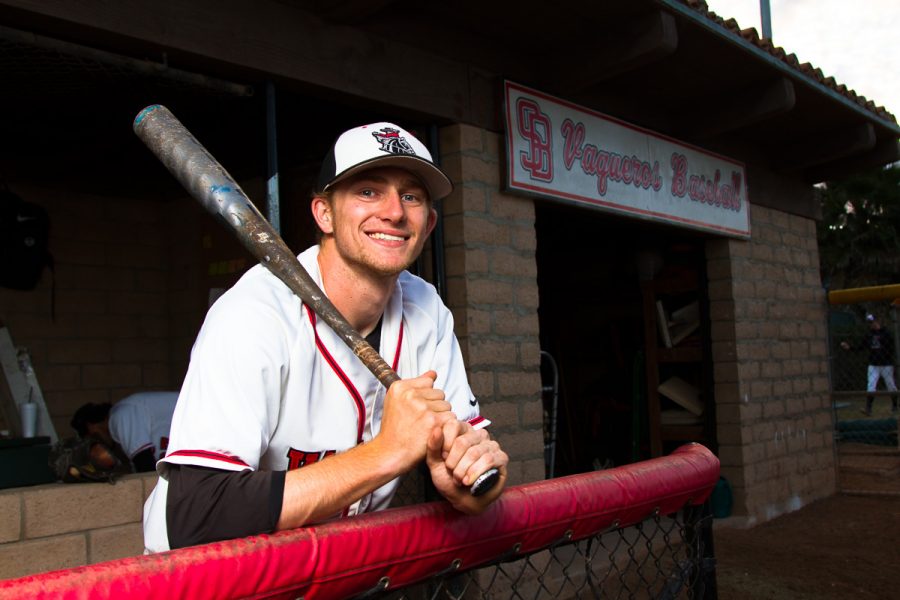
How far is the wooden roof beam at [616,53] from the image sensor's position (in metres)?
4.45

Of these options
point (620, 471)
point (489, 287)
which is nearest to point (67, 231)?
point (489, 287)

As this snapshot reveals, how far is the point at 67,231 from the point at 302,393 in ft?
16.5

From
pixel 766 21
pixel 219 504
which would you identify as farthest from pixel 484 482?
pixel 766 21

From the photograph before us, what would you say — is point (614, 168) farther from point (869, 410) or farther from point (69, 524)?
point (869, 410)

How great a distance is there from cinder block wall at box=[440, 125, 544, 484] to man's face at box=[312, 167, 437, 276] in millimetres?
2294

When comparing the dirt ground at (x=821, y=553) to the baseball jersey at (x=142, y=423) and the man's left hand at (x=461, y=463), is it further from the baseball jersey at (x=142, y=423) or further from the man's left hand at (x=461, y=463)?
the man's left hand at (x=461, y=463)

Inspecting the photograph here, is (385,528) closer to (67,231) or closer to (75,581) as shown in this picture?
(75,581)

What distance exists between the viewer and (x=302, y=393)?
1699 mm

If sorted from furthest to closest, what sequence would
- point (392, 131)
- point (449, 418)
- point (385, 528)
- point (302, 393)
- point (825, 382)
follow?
point (825, 382), point (392, 131), point (302, 393), point (449, 418), point (385, 528)

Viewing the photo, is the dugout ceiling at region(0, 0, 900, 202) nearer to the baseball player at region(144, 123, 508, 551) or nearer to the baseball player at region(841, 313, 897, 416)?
the baseball player at region(144, 123, 508, 551)

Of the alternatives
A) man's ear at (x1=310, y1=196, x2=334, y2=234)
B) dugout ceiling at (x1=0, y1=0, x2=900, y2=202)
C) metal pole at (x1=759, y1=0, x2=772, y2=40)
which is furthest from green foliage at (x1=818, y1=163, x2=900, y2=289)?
man's ear at (x1=310, y1=196, x2=334, y2=234)

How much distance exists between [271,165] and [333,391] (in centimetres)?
200

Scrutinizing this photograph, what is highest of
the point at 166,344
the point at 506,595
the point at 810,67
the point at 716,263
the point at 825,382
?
the point at 810,67

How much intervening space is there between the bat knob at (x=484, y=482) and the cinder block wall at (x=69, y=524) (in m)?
2.45
